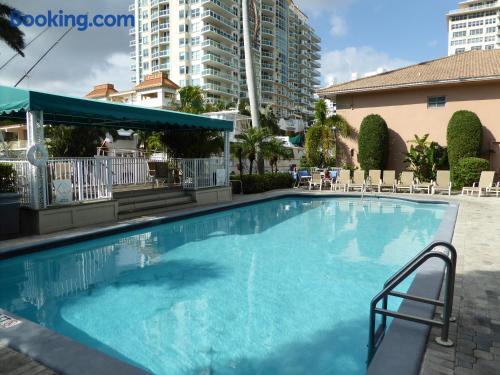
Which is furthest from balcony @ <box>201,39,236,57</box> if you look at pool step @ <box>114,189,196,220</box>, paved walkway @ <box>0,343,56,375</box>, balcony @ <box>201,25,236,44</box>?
paved walkway @ <box>0,343,56,375</box>

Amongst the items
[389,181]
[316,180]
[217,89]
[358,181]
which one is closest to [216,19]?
[217,89]

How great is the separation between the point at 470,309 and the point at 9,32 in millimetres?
28219

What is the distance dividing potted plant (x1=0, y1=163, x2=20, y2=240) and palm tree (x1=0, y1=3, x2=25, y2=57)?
1917 centimetres

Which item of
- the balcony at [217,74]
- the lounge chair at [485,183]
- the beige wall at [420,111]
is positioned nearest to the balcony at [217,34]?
the balcony at [217,74]

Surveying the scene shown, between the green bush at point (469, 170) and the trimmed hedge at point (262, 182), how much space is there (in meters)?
8.72

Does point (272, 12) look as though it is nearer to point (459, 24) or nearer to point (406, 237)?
point (459, 24)

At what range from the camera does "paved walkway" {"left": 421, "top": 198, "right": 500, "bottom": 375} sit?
3.24 m

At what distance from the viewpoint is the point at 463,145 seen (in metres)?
19.3

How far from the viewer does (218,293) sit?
20.4 feet

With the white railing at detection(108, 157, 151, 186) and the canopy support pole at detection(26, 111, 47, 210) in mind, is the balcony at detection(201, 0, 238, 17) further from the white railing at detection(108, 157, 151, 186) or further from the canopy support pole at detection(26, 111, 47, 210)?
the canopy support pole at detection(26, 111, 47, 210)

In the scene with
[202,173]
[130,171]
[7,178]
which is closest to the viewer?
[7,178]

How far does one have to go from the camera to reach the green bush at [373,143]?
21.5 m

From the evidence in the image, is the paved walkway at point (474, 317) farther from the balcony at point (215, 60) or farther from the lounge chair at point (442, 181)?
the balcony at point (215, 60)

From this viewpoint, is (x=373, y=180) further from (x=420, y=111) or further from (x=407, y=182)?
(x=420, y=111)
